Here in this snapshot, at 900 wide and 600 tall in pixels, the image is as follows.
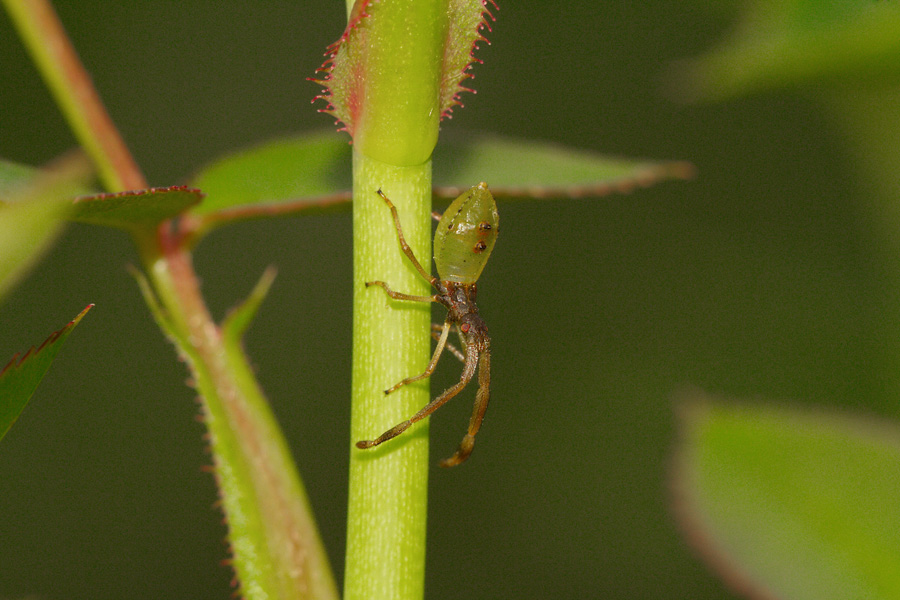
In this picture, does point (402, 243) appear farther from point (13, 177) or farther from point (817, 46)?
point (817, 46)

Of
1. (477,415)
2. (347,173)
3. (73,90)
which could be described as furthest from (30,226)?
(477,415)

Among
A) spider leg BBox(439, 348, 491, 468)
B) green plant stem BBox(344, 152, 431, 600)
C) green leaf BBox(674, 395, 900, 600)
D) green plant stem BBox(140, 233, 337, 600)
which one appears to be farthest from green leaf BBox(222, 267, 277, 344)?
green leaf BBox(674, 395, 900, 600)

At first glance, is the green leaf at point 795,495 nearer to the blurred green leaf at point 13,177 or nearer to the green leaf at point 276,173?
the green leaf at point 276,173

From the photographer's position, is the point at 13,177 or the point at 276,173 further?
the point at 276,173

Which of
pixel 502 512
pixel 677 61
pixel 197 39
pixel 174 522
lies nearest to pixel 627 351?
pixel 502 512


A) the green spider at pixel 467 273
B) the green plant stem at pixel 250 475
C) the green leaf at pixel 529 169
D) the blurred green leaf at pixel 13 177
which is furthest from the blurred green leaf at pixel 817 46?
the blurred green leaf at pixel 13 177
